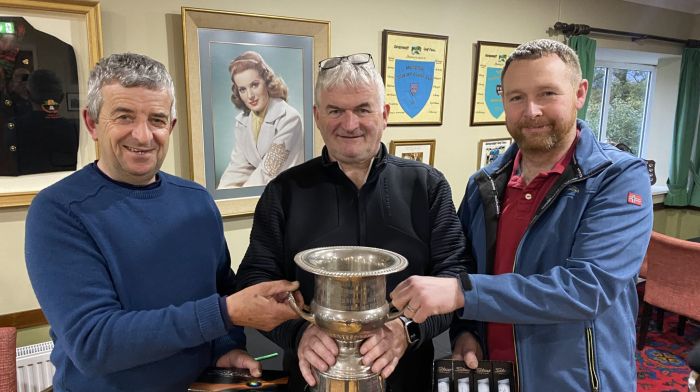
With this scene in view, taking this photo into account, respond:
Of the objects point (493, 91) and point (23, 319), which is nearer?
point (23, 319)

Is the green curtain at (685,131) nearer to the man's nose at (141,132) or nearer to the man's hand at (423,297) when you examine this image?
the man's hand at (423,297)

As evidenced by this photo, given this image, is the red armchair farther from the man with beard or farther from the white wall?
the man with beard

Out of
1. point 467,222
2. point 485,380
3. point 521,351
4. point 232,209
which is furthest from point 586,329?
point 232,209

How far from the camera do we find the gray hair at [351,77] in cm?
129

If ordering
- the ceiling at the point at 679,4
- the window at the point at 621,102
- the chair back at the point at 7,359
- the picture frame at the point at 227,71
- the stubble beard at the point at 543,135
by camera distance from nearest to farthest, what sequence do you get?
the stubble beard at the point at 543,135, the chair back at the point at 7,359, the picture frame at the point at 227,71, the ceiling at the point at 679,4, the window at the point at 621,102

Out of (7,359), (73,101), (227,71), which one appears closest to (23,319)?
(7,359)

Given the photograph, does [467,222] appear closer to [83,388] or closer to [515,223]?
[515,223]

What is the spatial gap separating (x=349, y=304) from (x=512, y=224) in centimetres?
63

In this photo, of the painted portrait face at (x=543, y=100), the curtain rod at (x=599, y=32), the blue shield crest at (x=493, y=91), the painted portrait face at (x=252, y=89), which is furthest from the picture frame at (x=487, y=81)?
the painted portrait face at (x=543, y=100)

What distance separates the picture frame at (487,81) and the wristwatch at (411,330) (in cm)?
257

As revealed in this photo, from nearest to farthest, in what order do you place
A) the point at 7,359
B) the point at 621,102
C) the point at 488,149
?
the point at 7,359
the point at 488,149
the point at 621,102

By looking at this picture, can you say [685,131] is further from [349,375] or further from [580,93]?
[349,375]

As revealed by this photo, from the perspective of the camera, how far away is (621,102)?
537 centimetres

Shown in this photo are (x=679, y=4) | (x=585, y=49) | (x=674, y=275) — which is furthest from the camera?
(x=679, y=4)
